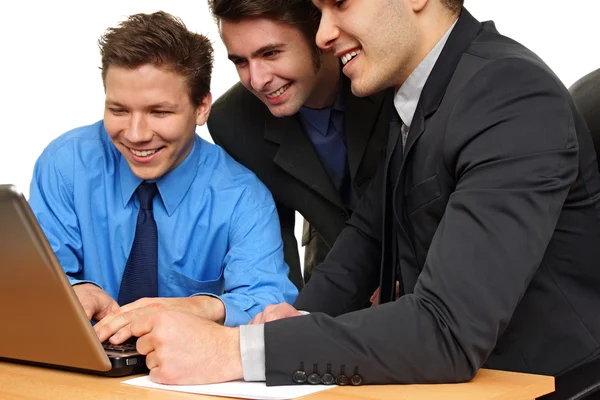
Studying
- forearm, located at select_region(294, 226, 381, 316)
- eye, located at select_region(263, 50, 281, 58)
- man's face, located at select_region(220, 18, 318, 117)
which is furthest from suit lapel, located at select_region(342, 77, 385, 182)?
forearm, located at select_region(294, 226, 381, 316)

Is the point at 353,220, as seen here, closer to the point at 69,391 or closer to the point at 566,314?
the point at 566,314

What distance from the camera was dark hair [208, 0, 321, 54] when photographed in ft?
7.58

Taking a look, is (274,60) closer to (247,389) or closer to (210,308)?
(210,308)

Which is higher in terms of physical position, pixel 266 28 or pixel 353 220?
pixel 266 28

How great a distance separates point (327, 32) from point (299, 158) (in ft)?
2.07

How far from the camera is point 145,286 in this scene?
2.17 m

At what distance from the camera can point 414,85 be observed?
1.84 m

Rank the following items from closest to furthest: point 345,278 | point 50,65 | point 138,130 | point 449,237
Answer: point 449,237
point 345,278
point 138,130
point 50,65

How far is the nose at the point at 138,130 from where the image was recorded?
83.7 inches

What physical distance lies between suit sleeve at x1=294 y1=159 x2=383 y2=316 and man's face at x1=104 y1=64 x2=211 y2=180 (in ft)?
1.65

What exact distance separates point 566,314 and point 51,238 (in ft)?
4.21

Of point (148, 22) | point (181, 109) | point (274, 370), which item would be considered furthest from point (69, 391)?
point (148, 22)

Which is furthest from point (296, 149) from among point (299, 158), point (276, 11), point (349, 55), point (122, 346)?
point (122, 346)

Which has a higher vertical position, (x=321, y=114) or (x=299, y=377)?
(x=321, y=114)
